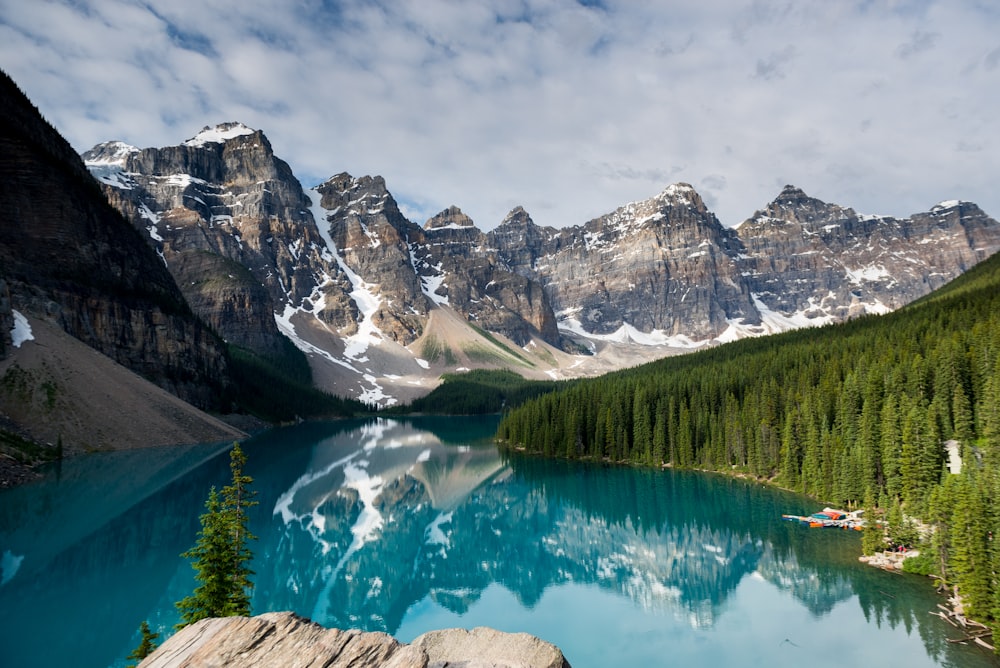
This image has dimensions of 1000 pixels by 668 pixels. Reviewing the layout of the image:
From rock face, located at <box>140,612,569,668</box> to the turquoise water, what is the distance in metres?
19.0

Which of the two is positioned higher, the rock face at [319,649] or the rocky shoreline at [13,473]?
the rock face at [319,649]

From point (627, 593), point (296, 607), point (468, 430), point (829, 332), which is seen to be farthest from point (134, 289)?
point (829, 332)

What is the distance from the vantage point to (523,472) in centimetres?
7131

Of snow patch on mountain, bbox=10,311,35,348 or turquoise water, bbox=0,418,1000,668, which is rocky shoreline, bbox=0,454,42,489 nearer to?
turquoise water, bbox=0,418,1000,668

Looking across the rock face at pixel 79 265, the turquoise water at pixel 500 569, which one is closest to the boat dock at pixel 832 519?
the turquoise water at pixel 500 569

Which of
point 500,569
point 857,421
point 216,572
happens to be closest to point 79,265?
point 500,569

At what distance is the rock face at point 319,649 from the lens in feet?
17.0

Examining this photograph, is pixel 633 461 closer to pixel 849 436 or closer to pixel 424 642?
pixel 849 436

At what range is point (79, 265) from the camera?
324 feet

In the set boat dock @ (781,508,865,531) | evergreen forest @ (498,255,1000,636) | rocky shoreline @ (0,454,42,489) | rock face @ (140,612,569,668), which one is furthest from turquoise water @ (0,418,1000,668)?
rock face @ (140,612,569,668)

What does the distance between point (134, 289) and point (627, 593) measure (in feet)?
366

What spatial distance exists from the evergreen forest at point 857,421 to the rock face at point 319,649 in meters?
24.7

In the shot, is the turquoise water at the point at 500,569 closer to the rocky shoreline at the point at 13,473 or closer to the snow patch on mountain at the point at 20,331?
the rocky shoreline at the point at 13,473

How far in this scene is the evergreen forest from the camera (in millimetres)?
27750
